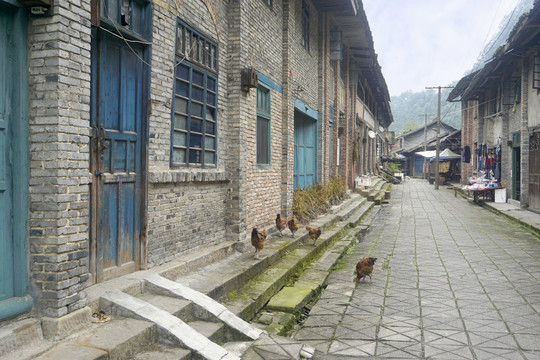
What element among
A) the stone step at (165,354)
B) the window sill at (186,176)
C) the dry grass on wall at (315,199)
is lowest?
the stone step at (165,354)

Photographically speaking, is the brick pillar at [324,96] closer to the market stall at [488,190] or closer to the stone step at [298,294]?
the stone step at [298,294]

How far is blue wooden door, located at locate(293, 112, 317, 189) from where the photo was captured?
12233 mm

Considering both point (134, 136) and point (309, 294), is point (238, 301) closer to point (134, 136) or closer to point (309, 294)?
point (309, 294)

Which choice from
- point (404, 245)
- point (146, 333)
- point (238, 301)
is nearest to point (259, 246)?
point (238, 301)

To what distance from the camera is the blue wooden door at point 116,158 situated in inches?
172

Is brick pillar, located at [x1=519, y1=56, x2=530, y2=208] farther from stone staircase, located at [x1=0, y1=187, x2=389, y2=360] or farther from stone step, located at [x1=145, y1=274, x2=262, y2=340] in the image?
stone step, located at [x1=145, y1=274, x2=262, y2=340]

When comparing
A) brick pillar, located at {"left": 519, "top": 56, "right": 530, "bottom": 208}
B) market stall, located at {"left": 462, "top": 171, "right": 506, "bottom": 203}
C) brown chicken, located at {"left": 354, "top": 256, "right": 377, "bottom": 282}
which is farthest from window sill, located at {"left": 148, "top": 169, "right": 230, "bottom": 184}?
market stall, located at {"left": 462, "top": 171, "right": 506, "bottom": 203}

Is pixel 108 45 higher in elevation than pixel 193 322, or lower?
higher

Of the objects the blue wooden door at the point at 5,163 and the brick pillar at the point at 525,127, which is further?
the brick pillar at the point at 525,127

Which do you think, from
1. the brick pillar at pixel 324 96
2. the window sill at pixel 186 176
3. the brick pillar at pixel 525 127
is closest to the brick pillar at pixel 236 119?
the window sill at pixel 186 176

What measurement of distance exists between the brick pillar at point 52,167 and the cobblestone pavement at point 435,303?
8.15 ft

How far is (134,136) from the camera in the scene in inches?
193

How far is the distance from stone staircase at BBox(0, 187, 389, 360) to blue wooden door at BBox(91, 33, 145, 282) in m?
0.30

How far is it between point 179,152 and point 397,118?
130 m
